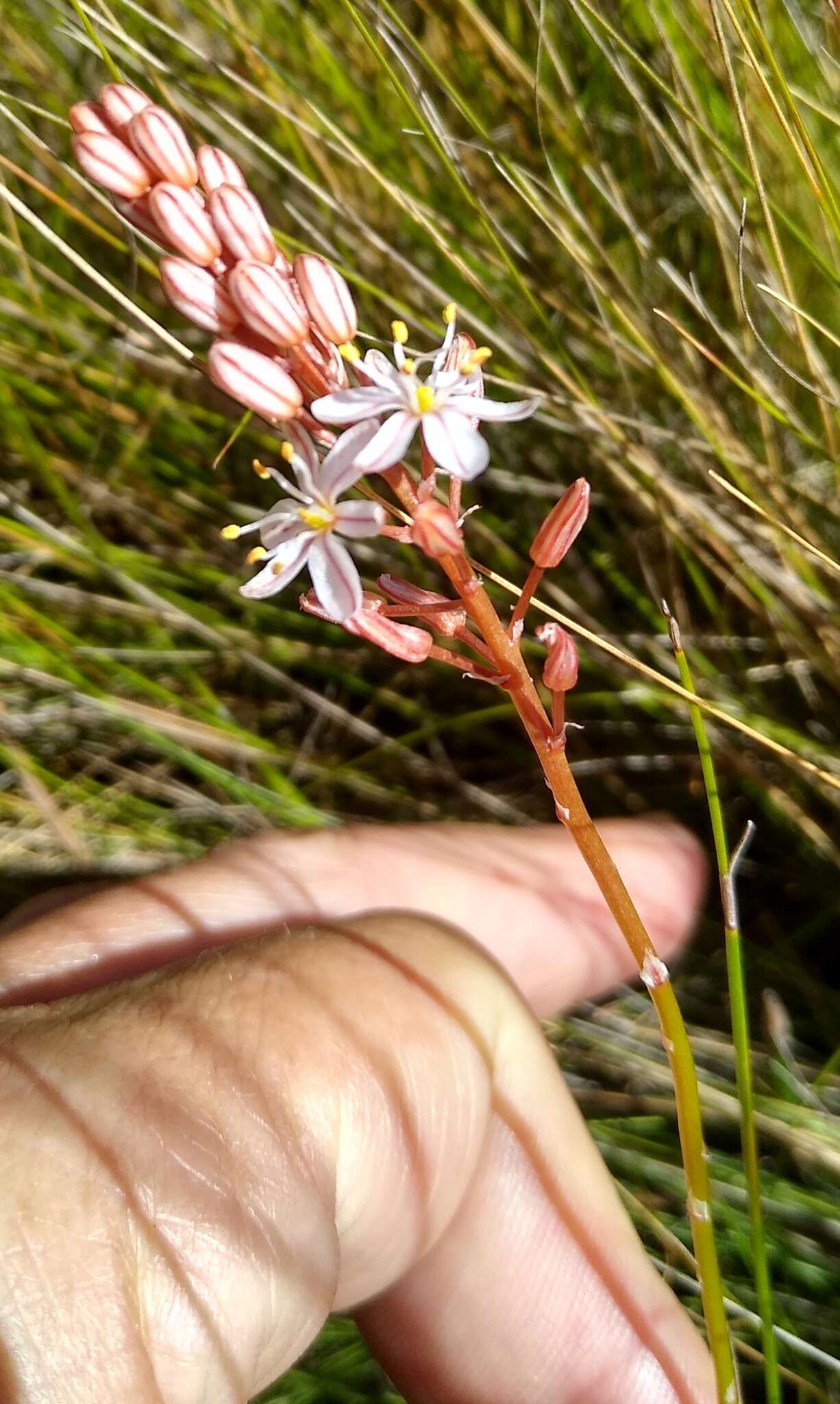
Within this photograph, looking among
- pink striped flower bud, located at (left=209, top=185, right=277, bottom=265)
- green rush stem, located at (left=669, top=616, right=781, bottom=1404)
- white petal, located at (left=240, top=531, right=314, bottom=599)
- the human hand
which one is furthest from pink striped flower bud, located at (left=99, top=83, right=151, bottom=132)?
the human hand

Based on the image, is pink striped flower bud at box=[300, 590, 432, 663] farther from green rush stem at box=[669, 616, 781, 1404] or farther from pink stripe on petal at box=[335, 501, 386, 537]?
green rush stem at box=[669, 616, 781, 1404]

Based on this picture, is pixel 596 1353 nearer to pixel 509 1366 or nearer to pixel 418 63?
pixel 509 1366

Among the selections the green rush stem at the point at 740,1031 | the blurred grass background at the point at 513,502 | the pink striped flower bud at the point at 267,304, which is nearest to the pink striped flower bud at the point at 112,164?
the pink striped flower bud at the point at 267,304

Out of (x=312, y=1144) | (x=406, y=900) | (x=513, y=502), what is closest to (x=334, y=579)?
(x=312, y=1144)

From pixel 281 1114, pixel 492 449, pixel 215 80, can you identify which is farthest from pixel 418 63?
pixel 281 1114

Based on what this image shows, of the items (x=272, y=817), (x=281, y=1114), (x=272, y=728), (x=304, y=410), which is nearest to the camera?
(x=304, y=410)

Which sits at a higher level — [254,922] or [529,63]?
[529,63]

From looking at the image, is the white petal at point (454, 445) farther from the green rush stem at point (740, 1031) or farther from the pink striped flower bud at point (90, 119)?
the pink striped flower bud at point (90, 119)
